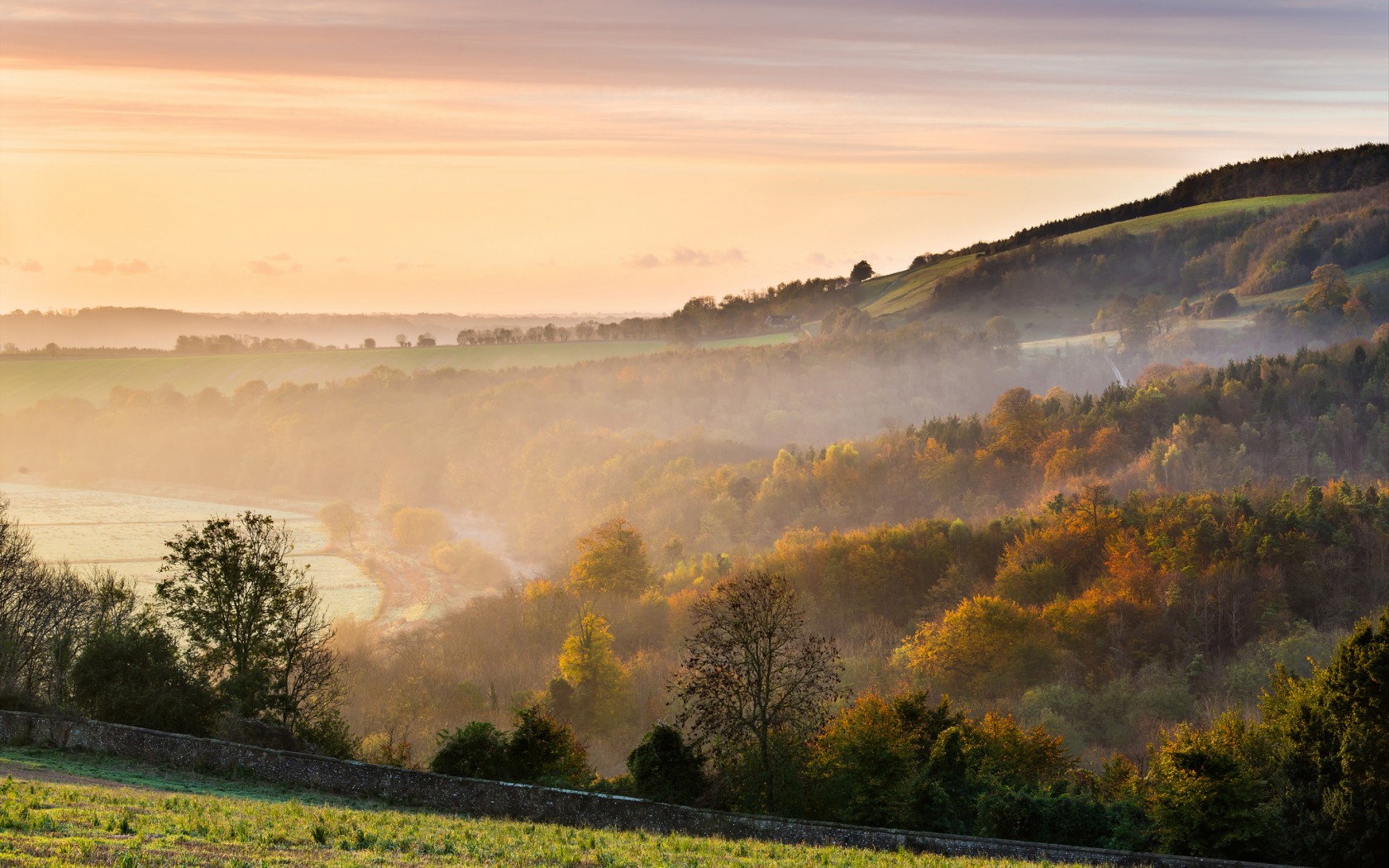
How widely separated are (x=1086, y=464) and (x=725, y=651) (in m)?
93.0

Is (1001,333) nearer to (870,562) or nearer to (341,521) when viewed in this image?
(870,562)

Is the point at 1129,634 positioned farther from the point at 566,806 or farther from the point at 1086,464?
the point at 566,806

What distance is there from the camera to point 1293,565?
81.2m

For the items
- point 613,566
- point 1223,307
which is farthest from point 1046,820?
point 1223,307

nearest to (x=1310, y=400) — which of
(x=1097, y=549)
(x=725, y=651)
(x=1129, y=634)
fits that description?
(x=1097, y=549)

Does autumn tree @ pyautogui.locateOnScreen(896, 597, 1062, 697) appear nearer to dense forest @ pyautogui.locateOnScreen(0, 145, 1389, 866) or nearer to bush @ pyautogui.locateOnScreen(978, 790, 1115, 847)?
dense forest @ pyautogui.locateOnScreen(0, 145, 1389, 866)

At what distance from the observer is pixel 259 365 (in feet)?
612

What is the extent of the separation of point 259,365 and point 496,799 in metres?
174

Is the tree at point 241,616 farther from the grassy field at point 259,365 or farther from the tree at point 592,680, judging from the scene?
the grassy field at point 259,365

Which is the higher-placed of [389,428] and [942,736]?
[389,428]

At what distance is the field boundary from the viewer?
2545 centimetres

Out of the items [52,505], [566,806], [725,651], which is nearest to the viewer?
[566,806]

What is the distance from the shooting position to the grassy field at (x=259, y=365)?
16738cm

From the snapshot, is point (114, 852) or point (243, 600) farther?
point (243, 600)
